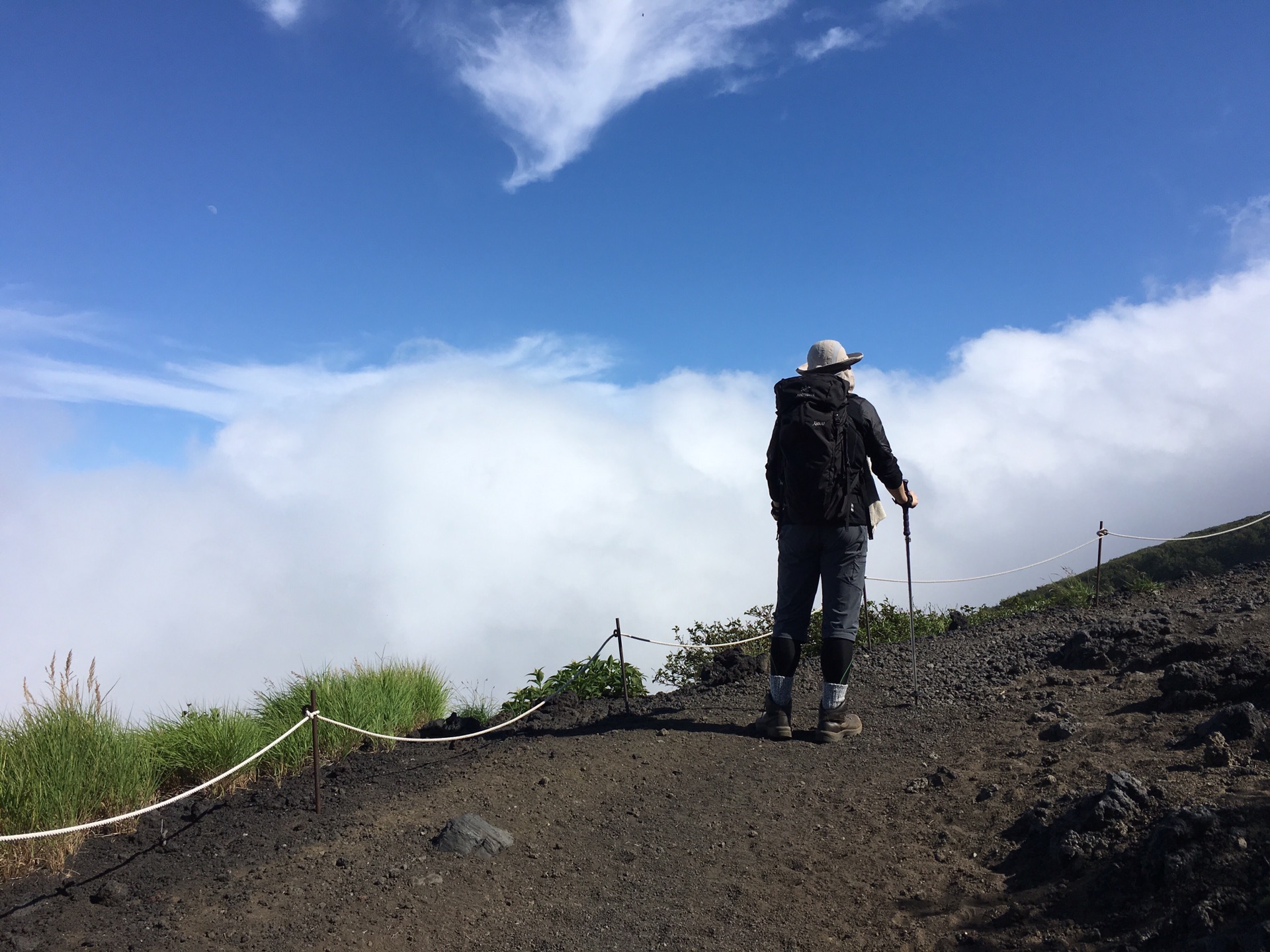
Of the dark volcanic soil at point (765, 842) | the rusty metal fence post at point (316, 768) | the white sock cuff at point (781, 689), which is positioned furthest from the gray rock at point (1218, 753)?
the rusty metal fence post at point (316, 768)

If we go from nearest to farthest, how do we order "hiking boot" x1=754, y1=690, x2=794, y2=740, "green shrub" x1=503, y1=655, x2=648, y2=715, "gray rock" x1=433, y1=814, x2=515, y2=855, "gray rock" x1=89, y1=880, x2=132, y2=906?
"gray rock" x1=89, y1=880, x2=132, y2=906, "gray rock" x1=433, y1=814, x2=515, y2=855, "hiking boot" x1=754, y1=690, x2=794, y2=740, "green shrub" x1=503, y1=655, x2=648, y2=715

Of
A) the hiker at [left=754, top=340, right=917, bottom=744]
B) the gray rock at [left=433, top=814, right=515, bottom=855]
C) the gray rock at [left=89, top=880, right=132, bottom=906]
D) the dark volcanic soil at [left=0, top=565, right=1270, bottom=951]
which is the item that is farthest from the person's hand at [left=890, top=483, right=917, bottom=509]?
the gray rock at [left=89, top=880, right=132, bottom=906]

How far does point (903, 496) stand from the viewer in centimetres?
664

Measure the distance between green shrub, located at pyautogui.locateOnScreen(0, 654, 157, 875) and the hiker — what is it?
13.9ft

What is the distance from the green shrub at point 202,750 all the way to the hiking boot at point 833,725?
13.0 feet

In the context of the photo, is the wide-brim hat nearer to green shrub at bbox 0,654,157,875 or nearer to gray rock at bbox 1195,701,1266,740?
gray rock at bbox 1195,701,1266,740

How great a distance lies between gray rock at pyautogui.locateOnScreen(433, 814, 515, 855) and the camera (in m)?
4.83

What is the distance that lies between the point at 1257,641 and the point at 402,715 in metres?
6.91

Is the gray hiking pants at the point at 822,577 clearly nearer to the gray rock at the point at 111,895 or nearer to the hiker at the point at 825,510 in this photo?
the hiker at the point at 825,510

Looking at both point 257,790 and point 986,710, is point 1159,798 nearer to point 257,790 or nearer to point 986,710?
point 986,710

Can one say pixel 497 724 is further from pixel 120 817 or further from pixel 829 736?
pixel 120 817

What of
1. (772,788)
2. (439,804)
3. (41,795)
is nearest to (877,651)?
(772,788)

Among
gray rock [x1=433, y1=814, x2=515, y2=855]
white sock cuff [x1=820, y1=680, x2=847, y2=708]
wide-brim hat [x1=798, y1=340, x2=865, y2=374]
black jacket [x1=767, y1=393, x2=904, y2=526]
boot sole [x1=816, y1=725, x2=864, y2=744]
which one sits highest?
wide-brim hat [x1=798, y1=340, x2=865, y2=374]

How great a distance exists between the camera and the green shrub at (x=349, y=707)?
659cm
